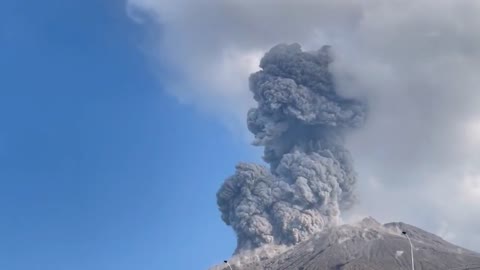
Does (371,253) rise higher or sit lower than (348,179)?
lower

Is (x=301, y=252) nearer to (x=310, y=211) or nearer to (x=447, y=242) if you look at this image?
(x=310, y=211)

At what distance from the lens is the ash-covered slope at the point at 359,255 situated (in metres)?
99.1

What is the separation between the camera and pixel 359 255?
343ft

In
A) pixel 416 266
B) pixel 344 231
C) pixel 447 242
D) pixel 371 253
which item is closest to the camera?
pixel 416 266

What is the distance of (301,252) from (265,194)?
38.1ft

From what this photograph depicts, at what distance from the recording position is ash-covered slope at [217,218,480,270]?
325 ft

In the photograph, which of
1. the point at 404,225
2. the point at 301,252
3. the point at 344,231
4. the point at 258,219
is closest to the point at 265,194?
the point at 258,219

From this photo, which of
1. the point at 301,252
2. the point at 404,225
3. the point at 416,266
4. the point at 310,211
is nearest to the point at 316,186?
the point at 310,211

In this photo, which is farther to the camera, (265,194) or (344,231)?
(344,231)

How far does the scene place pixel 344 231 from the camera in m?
114

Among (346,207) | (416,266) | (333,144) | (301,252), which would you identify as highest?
(333,144)

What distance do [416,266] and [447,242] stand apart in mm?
32822

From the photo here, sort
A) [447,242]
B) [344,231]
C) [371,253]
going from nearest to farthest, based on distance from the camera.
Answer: [371,253] → [344,231] → [447,242]

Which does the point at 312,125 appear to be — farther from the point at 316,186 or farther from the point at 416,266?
the point at 416,266
